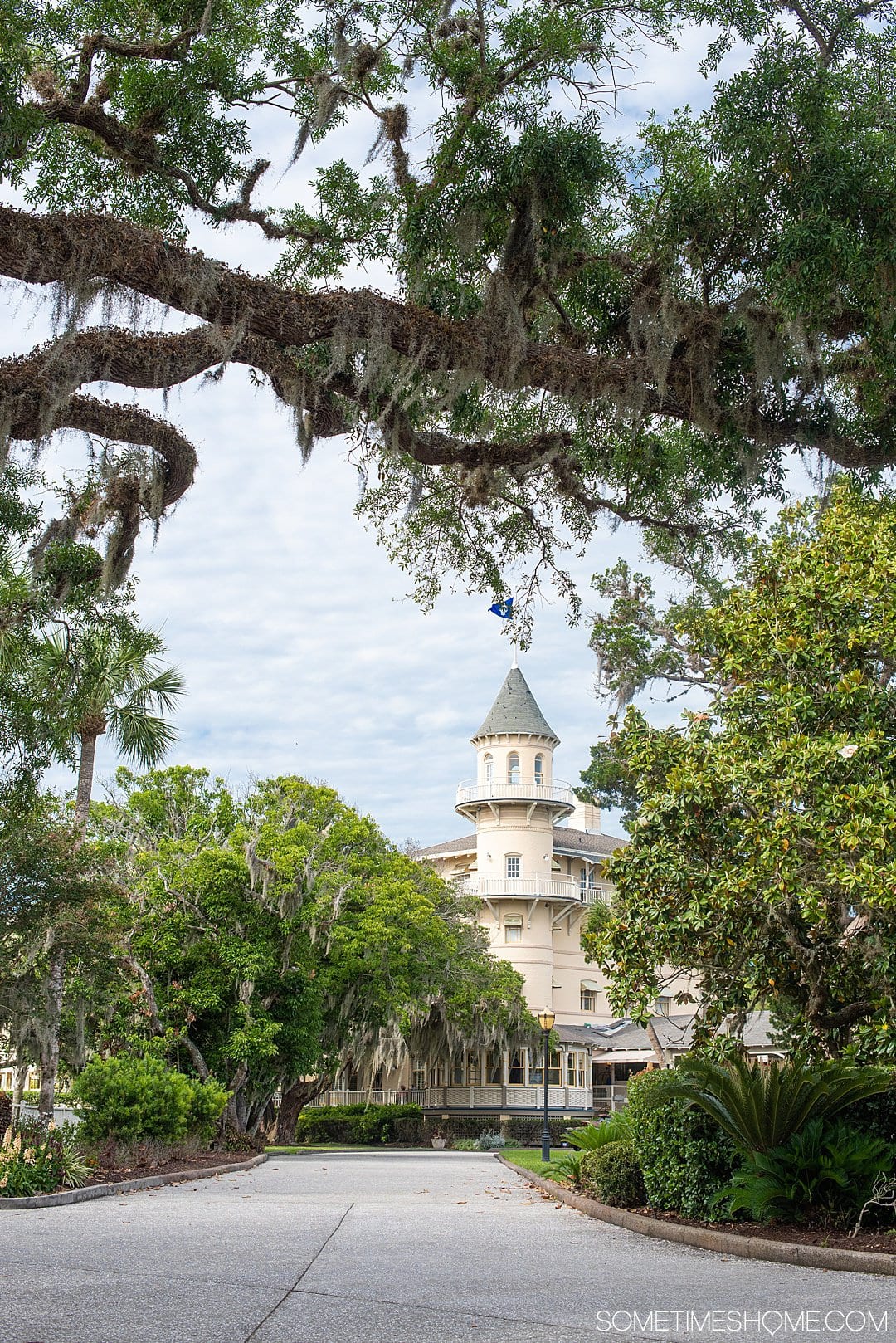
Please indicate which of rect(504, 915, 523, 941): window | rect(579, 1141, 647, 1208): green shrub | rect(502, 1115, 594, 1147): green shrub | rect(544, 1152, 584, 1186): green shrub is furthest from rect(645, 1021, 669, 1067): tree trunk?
rect(504, 915, 523, 941): window

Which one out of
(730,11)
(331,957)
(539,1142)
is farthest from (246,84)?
(539,1142)

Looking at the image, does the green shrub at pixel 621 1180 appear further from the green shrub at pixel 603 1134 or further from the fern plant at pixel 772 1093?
the fern plant at pixel 772 1093

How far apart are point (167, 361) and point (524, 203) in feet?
8.12

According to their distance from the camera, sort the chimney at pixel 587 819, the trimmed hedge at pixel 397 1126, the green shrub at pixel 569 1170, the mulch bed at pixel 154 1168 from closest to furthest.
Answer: the green shrub at pixel 569 1170, the mulch bed at pixel 154 1168, the trimmed hedge at pixel 397 1126, the chimney at pixel 587 819

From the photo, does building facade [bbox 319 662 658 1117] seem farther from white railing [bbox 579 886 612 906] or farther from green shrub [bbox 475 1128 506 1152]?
green shrub [bbox 475 1128 506 1152]

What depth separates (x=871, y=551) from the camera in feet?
32.6

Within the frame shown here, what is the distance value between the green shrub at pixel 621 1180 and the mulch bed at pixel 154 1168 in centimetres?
624

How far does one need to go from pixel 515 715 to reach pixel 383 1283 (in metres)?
39.5

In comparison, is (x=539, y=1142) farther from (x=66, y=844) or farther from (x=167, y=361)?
(x=167, y=361)

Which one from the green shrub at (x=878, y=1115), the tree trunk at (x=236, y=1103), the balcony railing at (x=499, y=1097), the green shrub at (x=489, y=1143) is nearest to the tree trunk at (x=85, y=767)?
the tree trunk at (x=236, y=1103)

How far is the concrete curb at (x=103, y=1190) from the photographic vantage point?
12.2 meters

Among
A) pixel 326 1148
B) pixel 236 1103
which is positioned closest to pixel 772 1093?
pixel 236 1103

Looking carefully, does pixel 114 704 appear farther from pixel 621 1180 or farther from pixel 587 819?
pixel 587 819

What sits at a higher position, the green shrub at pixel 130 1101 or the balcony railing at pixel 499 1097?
the green shrub at pixel 130 1101
